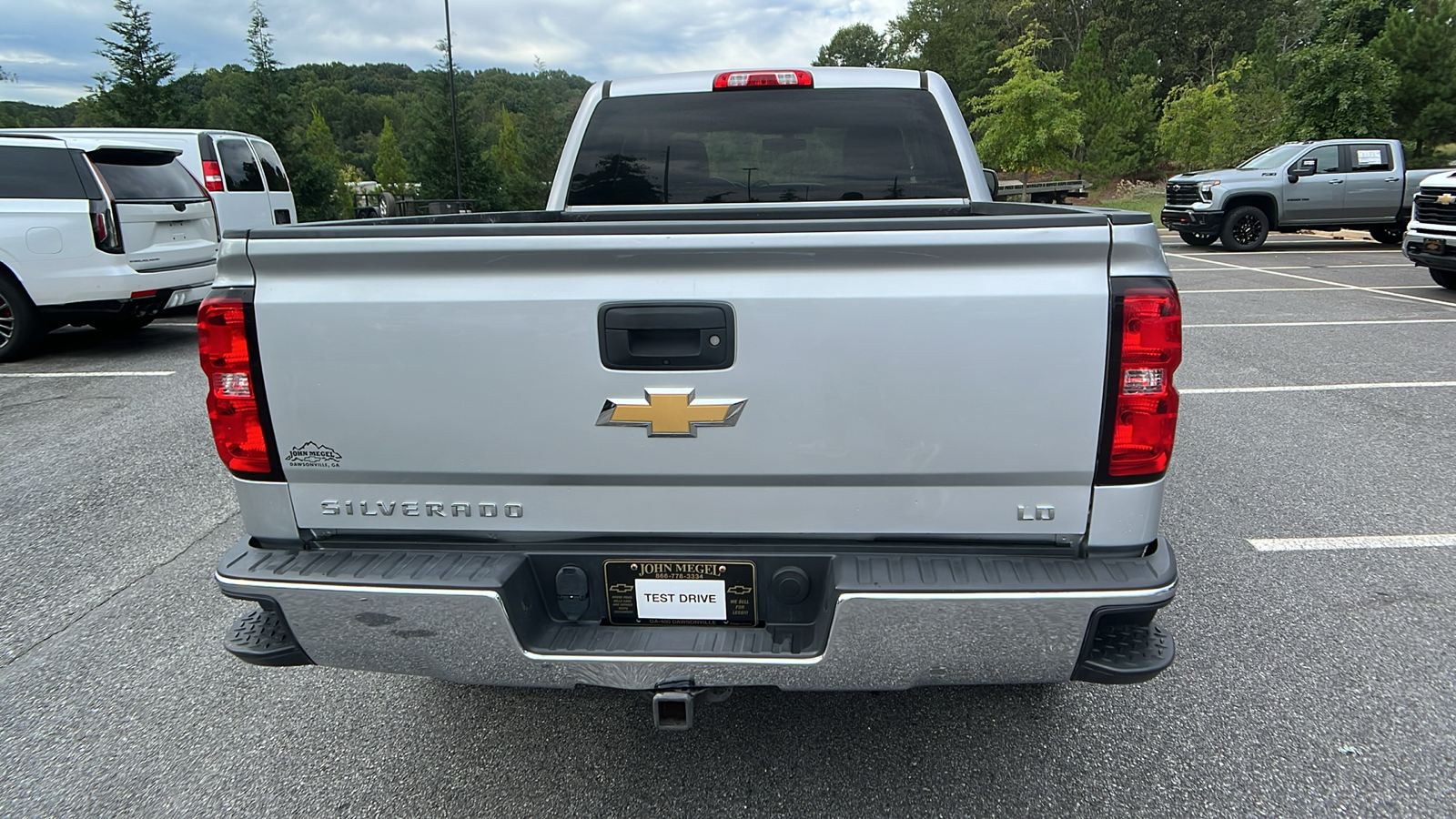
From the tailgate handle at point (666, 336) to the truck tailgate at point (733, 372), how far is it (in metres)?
0.03

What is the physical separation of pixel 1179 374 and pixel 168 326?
35.0ft

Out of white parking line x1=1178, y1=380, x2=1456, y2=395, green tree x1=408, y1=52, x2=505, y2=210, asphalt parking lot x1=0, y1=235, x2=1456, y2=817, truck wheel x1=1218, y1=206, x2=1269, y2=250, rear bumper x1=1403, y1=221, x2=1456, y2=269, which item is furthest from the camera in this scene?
green tree x1=408, y1=52, x2=505, y2=210

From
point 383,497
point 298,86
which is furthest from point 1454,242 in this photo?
point 298,86

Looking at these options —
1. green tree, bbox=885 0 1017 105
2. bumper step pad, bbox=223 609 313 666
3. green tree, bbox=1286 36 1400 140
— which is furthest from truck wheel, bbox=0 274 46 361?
green tree, bbox=885 0 1017 105

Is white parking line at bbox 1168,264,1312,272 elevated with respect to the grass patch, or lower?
lower

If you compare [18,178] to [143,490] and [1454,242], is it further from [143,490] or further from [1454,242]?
[1454,242]

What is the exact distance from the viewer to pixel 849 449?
2043 mm

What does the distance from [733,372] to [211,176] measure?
11.3 meters

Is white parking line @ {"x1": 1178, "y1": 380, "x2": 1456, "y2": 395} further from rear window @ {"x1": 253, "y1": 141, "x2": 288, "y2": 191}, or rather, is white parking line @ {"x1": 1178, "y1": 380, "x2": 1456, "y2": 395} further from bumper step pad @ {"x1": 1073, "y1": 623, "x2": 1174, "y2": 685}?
rear window @ {"x1": 253, "y1": 141, "x2": 288, "y2": 191}

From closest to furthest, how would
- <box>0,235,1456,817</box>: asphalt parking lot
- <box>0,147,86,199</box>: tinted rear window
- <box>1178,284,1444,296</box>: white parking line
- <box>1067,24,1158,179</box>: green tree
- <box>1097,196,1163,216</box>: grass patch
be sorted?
<box>0,235,1456,817</box>: asphalt parking lot → <box>0,147,86,199</box>: tinted rear window → <box>1178,284,1444,296</box>: white parking line → <box>1097,196,1163,216</box>: grass patch → <box>1067,24,1158,179</box>: green tree

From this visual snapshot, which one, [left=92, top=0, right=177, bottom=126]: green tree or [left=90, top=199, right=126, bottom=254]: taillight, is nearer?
[left=90, top=199, right=126, bottom=254]: taillight

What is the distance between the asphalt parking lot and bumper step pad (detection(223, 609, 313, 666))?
52cm

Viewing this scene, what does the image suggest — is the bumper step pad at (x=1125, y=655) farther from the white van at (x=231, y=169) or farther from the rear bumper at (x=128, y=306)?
the white van at (x=231, y=169)

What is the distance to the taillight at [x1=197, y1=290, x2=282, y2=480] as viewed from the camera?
6.84 feet
